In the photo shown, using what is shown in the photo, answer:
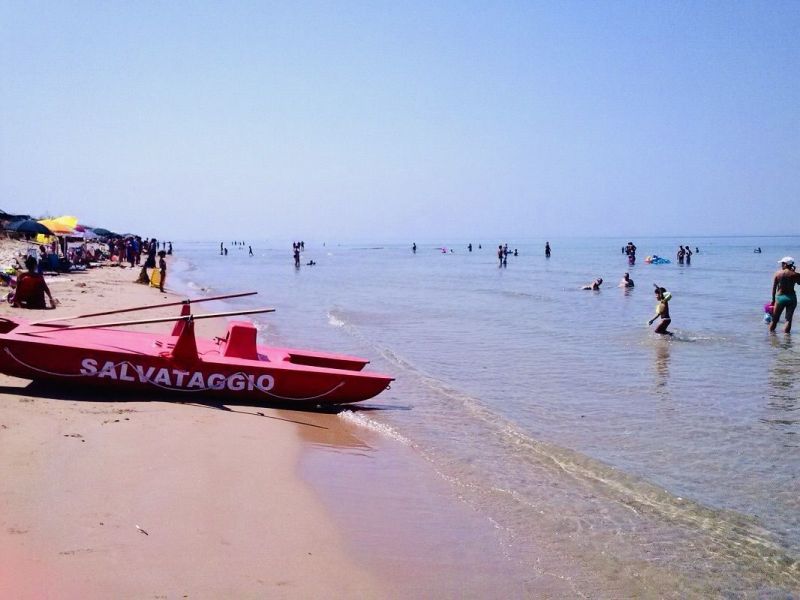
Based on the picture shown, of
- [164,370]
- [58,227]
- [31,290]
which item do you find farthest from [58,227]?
[164,370]

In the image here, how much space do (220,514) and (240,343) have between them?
3.95 m

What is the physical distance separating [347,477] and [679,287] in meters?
28.0

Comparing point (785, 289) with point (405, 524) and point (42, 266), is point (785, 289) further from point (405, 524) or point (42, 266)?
point (42, 266)

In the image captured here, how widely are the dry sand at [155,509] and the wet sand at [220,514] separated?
0.04ft

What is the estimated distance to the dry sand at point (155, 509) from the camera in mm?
3584

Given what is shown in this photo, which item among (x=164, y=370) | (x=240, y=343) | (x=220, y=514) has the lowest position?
(x=220, y=514)

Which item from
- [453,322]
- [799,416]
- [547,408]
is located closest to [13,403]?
[547,408]

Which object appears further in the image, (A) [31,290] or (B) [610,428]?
(A) [31,290]

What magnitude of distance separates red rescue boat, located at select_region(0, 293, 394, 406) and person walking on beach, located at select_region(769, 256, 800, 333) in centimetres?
960

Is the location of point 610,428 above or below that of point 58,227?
below

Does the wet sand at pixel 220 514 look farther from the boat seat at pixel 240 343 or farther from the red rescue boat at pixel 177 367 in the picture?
the boat seat at pixel 240 343

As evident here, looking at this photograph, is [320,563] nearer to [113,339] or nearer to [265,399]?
[265,399]

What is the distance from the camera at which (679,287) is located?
100 ft

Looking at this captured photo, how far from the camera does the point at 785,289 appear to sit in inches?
543
